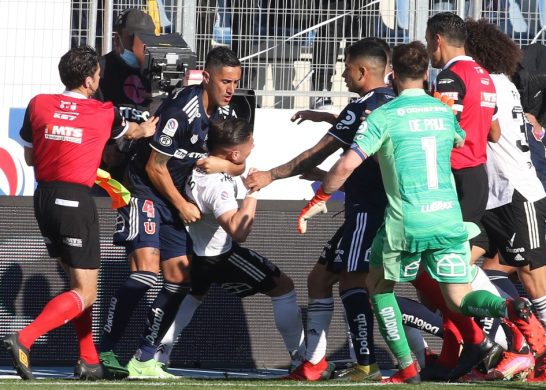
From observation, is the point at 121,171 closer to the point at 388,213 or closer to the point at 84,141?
the point at 84,141

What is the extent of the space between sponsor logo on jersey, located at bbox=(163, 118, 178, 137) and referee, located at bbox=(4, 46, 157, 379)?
0.34 metres

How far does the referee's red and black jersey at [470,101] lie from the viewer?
25.4 feet

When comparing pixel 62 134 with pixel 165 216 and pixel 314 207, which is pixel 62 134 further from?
pixel 314 207

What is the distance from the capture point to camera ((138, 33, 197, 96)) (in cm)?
918

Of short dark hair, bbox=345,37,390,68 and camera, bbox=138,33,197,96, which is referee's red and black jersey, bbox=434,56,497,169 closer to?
short dark hair, bbox=345,37,390,68

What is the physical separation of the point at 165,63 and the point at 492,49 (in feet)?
7.87

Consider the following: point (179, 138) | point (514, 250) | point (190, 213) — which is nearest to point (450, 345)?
point (514, 250)

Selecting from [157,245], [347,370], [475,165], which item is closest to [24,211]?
[157,245]

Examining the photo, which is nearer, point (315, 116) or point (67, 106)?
point (67, 106)

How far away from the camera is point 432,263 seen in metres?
7.15

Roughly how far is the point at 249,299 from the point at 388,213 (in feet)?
7.97

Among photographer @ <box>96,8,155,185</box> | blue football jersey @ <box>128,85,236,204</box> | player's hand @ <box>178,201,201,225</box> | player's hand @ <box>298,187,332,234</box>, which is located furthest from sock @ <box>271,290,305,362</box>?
photographer @ <box>96,8,155,185</box>

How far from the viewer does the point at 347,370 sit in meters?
8.27

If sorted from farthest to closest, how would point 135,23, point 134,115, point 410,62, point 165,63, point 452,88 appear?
point 135,23, point 165,63, point 134,115, point 452,88, point 410,62
